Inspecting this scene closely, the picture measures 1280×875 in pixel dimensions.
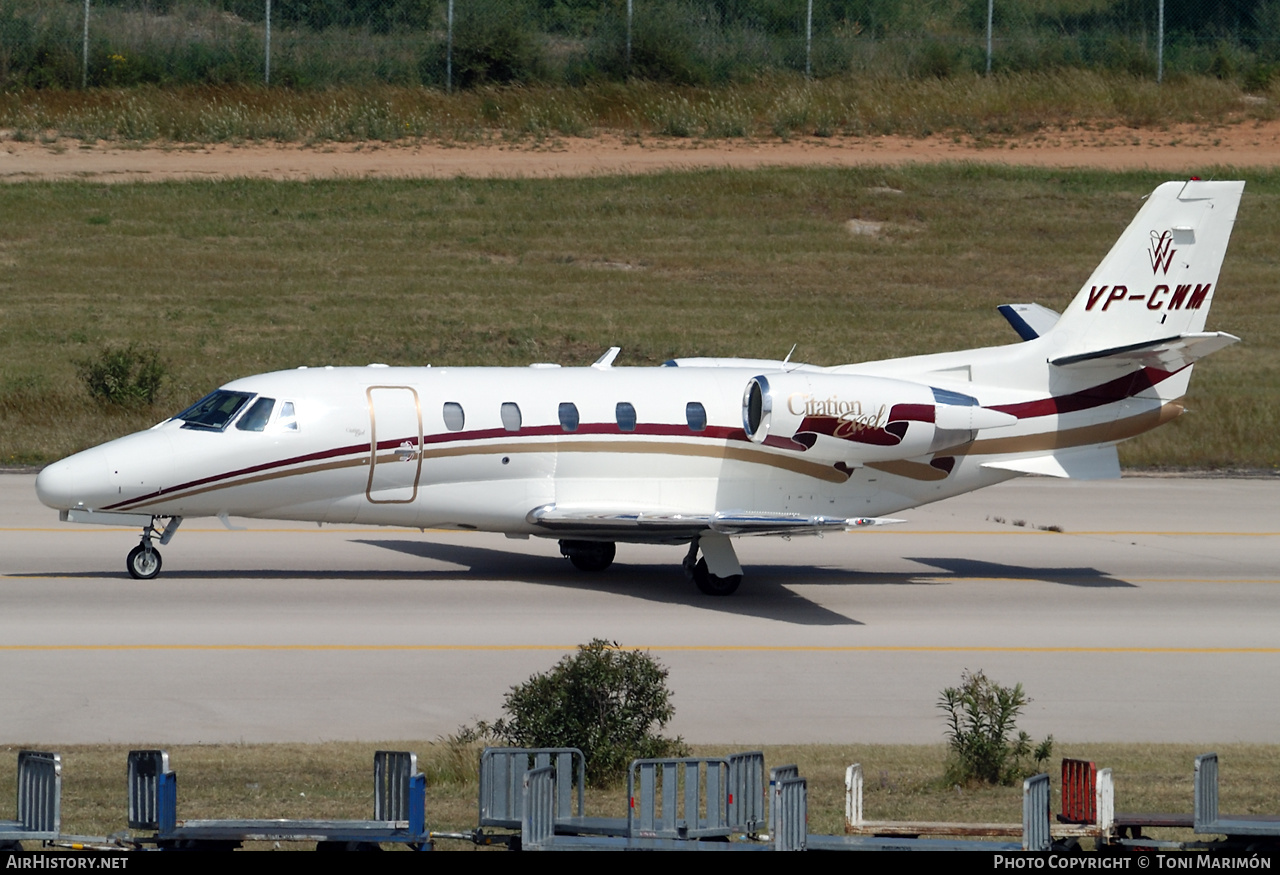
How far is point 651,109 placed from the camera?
194ft

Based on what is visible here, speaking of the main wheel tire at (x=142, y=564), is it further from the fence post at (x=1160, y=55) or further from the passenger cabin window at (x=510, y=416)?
the fence post at (x=1160, y=55)

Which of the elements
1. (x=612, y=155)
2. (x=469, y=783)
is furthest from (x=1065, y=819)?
(x=612, y=155)

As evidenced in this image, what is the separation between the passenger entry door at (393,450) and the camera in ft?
65.0

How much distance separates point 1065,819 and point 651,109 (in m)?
52.7

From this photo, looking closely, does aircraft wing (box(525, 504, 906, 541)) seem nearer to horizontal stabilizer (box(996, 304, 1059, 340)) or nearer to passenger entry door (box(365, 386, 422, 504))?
passenger entry door (box(365, 386, 422, 504))

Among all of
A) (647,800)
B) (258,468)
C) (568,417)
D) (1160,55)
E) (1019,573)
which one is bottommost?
(647,800)

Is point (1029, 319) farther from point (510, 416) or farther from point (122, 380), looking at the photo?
point (122, 380)

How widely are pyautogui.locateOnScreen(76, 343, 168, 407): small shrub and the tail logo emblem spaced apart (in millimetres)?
21252

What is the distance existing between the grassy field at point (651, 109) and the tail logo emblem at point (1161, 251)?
3740 cm

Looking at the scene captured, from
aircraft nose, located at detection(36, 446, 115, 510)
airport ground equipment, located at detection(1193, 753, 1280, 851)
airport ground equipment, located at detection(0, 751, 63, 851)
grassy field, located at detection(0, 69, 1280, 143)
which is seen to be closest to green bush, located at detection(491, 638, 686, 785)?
airport ground equipment, located at detection(1193, 753, 1280, 851)

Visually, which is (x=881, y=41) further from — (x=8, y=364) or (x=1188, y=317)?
(x=1188, y=317)

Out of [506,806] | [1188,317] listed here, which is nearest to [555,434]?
[1188,317]

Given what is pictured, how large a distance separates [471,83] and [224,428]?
136 feet

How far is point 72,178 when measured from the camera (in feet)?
171
